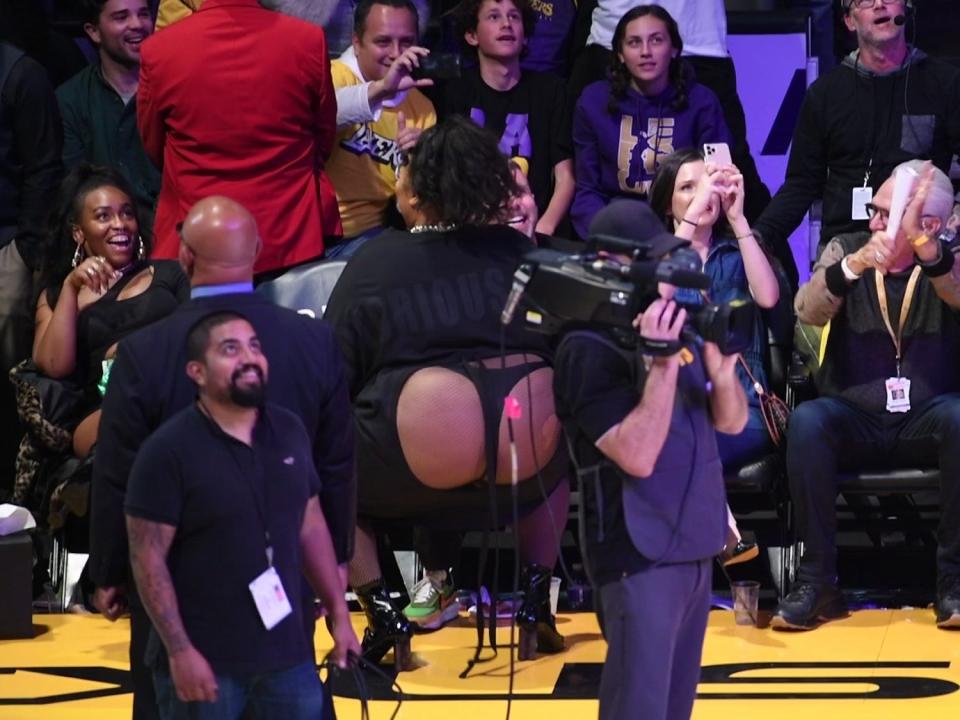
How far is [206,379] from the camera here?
3.90 metres

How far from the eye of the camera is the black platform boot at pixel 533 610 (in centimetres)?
573

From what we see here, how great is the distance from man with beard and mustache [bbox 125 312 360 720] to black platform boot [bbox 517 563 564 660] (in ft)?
5.99

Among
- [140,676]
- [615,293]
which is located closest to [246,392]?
[615,293]

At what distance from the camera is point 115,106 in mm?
7590

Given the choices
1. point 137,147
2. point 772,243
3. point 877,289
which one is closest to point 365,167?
point 137,147

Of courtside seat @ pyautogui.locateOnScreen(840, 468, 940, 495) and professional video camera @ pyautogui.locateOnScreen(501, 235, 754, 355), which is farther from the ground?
professional video camera @ pyautogui.locateOnScreen(501, 235, 754, 355)

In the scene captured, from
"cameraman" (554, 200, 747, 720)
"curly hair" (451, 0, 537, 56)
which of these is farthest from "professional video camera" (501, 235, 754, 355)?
"curly hair" (451, 0, 537, 56)

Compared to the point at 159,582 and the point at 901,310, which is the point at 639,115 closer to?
the point at 901,310

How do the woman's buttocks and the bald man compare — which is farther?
the woman's buttocks

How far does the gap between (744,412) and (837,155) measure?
323 cm

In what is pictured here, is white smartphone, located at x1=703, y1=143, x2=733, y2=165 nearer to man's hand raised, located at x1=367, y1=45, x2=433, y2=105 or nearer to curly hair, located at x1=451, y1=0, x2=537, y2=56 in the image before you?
man's hand raised, located at x1=367, y1=45, x2=433, y2=105

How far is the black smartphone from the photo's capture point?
6848 millimetres

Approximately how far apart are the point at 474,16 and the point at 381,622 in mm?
2897

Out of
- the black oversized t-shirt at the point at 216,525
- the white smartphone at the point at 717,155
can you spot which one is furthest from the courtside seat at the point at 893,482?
the black oversized t-shirt at the point at 216,525
